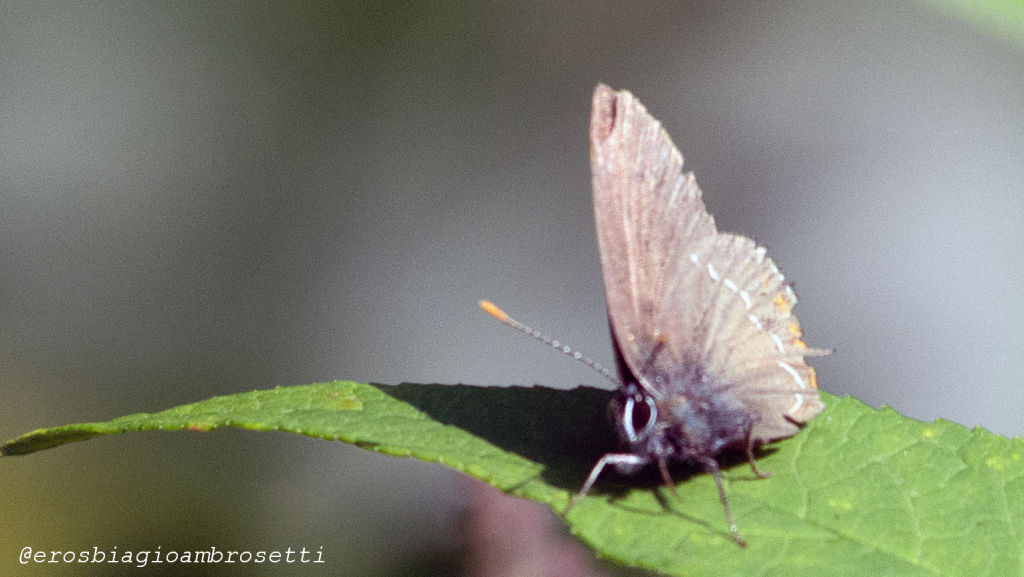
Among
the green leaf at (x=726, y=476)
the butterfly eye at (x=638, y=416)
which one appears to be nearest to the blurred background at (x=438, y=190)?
the green leaf at (x=726, y=476)

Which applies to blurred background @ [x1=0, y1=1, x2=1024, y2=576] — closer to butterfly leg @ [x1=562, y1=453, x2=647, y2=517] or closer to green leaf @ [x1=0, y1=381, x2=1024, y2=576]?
green leaf @ [x1=0, y1=381, x2=1024, y2=576]

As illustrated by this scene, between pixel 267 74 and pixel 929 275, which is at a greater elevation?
pixel 267 74

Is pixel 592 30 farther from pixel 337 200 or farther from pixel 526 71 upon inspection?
pixel 337 200

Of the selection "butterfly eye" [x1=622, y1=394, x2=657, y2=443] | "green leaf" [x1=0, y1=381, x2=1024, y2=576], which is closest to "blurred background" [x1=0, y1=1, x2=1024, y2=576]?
"green leaf" [x1=0, y1=381, x2=1024, y2=576]

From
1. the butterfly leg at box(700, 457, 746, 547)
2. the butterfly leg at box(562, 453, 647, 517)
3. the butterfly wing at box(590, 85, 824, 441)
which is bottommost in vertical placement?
the butterfly leg at box(700, 457, 746, 547)

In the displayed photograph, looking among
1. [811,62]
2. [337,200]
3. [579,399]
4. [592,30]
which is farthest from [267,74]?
[579,399]

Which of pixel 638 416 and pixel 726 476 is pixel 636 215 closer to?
pixel 638 416
